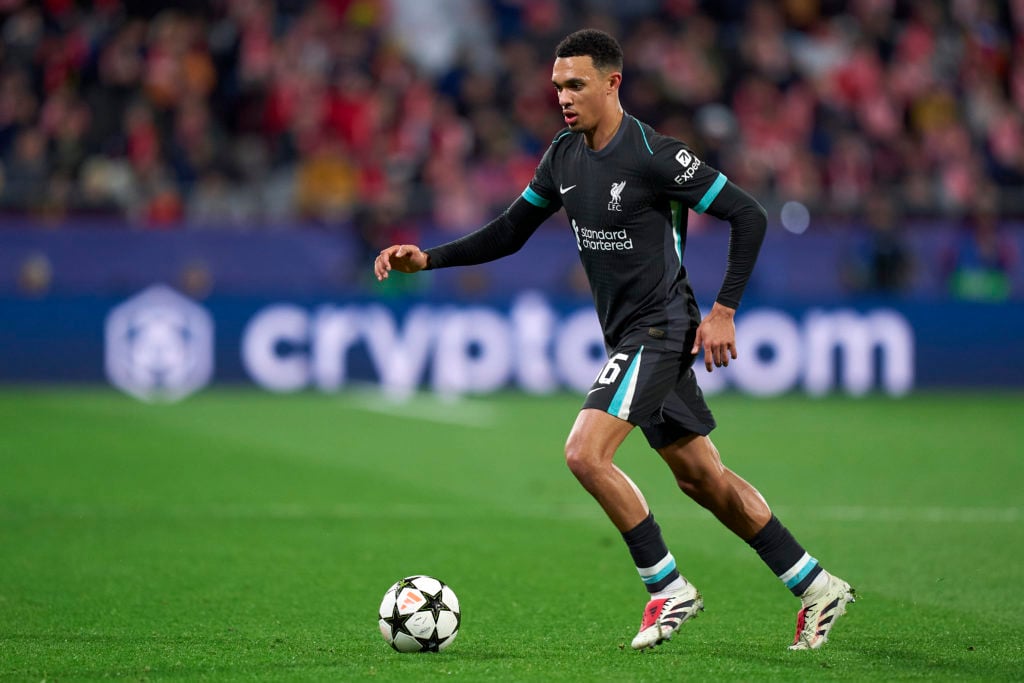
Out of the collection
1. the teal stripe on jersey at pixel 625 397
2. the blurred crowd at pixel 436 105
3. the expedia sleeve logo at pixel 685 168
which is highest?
the blurred crowd at pixel 436 105

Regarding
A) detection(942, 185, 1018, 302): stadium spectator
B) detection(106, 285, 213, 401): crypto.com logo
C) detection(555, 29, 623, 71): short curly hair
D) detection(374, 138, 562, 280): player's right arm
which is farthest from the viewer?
detection(942, 185, 1018, 302): stadium spectator

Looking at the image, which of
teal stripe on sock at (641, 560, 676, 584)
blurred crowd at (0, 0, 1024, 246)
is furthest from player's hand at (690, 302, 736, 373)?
blurred crowd at (0, 0, 1024, 246)

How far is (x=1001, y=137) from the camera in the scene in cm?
2119

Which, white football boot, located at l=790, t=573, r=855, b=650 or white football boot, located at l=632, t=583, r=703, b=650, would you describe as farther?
white football boot, located at l=790, t=573, r=855, b=650

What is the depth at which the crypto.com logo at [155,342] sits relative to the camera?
58.0 ft

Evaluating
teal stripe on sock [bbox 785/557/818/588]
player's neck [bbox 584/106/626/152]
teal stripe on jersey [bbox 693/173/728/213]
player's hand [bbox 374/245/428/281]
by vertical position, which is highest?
player's neck [bbox 584/106/626/152]

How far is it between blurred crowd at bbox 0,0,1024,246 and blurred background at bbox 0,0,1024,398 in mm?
42

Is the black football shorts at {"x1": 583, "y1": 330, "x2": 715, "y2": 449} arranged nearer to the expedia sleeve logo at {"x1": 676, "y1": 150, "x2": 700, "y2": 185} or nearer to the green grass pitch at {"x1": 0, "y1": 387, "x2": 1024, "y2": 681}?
the expedia sleeve logo at {"x1": 676, "y1": 150, "x2": 700, "y2": 185}

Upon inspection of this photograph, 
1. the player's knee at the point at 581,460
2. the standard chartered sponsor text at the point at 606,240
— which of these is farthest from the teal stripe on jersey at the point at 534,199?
the player's knee at the point at 581,460

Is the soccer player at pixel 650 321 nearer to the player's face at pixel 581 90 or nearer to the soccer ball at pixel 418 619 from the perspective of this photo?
the player's face at pixel 581 90

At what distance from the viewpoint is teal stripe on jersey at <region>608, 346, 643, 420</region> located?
5.75 metres

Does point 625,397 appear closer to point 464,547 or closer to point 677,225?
point 677,225

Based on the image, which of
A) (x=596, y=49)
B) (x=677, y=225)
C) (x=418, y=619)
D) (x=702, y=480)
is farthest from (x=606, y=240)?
(x=418, y=619)

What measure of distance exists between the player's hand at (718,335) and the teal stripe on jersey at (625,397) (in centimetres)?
29
